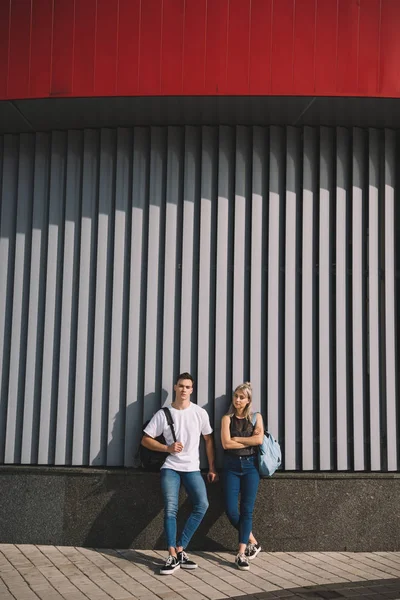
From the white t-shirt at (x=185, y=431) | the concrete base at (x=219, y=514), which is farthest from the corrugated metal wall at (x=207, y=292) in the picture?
the white t-shirt at (x=185, y=431)

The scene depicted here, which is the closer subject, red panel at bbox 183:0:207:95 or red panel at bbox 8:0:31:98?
red panel at bbox 183:0:207:95

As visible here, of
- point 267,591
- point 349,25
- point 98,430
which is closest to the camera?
point 267,591

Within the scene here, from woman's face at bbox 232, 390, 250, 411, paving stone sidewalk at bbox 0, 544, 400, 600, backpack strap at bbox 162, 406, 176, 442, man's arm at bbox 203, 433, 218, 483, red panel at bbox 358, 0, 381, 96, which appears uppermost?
red panel at bbox 358, 0, 381, 96

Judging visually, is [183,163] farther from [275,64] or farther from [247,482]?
[247,482]

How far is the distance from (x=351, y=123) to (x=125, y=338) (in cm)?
324

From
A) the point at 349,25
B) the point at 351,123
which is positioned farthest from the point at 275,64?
the point at 351,123

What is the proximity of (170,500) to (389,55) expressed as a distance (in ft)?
14.8

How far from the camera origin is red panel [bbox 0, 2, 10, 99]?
22.4ft

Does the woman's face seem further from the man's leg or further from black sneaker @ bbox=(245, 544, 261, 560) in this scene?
black sneaker @ bbox=(245, 544, 261, 560)

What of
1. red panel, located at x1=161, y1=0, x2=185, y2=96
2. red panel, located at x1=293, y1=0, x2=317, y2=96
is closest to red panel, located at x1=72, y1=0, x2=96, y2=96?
red panel, located at x1=161, y1=0, x2=185, y2=96

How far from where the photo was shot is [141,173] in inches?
307

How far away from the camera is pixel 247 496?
6926 mm

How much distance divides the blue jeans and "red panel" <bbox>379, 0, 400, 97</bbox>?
13.1 feet

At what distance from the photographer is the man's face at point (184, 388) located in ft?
23.0
